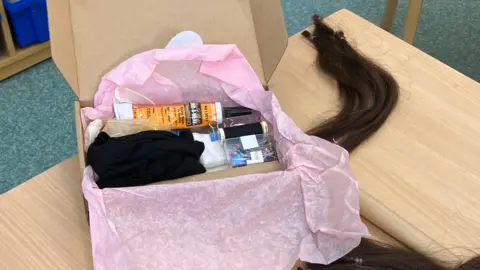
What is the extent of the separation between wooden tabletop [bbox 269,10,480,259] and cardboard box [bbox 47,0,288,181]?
0.33 ft

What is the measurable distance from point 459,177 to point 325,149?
24 centimetres

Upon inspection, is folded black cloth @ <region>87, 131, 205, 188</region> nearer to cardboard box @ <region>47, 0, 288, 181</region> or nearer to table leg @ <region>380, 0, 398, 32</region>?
cardboard box @ <region>47, 0, 288, 181</region>

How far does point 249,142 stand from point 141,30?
0.28m

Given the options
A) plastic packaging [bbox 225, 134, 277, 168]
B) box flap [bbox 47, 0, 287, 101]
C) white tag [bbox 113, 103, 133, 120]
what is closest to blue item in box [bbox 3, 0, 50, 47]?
box flap [bbox 47, 0, 287, 101]

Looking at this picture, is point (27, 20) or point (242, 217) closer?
point (242, 217)

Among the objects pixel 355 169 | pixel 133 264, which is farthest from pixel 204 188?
pixel 355 169

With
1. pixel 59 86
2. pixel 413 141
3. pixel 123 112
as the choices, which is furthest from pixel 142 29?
pixel 59 86

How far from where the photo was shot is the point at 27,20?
1.64 metres

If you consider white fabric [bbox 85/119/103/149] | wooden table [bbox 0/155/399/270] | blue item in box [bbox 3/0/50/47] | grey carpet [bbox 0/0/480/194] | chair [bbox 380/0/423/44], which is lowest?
grey carpet [bbox 0/0/480/194]

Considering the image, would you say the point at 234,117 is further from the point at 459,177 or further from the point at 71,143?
the point at 71,143

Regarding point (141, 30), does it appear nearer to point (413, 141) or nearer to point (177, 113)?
point (177, 113)

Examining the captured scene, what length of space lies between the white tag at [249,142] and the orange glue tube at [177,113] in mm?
64

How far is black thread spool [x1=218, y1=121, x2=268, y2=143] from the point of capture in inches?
31.8

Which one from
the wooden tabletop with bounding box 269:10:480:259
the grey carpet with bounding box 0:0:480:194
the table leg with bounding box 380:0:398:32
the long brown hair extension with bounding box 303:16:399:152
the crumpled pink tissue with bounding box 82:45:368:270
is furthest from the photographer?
the table leg with bounding box 380:0:398:32
